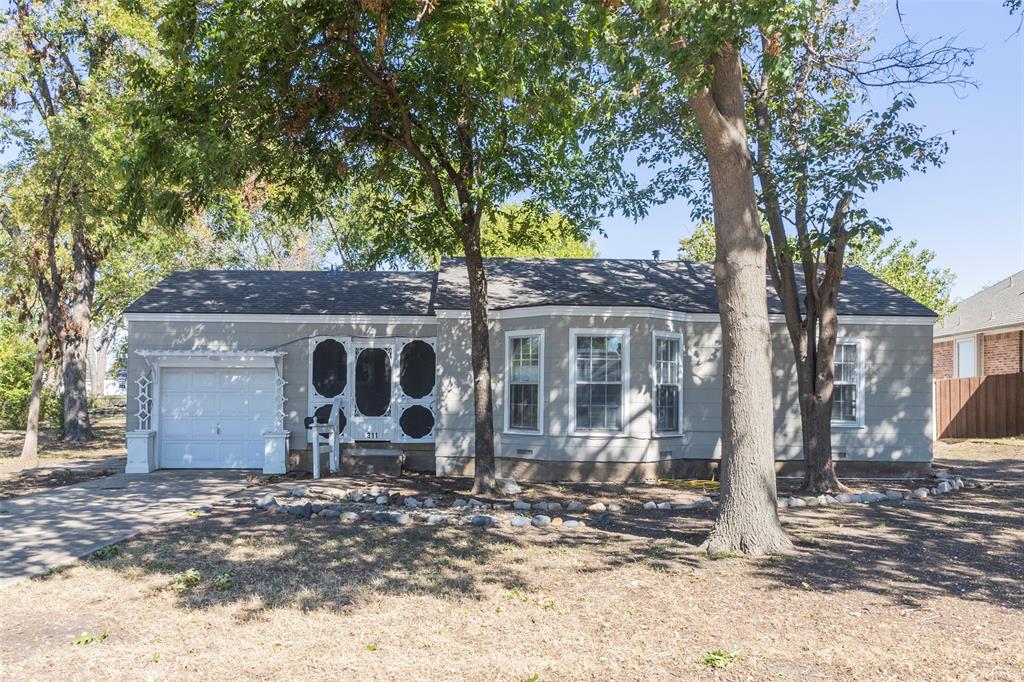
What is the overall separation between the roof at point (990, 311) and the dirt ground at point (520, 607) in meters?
19.1

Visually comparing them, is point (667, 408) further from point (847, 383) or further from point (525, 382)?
point (847, 383)

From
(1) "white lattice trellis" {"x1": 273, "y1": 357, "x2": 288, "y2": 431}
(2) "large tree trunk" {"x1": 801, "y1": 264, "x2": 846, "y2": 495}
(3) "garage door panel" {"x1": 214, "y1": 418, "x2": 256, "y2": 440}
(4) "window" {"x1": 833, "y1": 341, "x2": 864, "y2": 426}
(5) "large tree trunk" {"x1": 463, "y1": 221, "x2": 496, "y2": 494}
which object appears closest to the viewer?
(5) "large tree trunk" {"x1": 463, "y1": 221, "x2": 496, "y2": 494}

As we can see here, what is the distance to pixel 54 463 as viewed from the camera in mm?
15578

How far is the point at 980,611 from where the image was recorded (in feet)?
18.3

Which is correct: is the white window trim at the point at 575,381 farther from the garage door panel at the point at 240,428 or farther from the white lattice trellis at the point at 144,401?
the white lattice trellis at the point at 144,401

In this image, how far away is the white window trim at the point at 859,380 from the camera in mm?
14289

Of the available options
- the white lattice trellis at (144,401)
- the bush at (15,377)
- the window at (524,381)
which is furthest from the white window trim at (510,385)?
the bush at (15,377)

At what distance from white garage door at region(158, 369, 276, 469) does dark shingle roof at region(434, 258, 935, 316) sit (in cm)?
396

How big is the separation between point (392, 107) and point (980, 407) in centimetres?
1925

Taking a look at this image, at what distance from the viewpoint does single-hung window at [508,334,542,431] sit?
44.2ft

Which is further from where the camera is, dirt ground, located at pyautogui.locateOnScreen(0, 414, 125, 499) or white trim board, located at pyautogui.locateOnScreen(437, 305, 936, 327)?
white trim board, located at pyautogui.locateOnScreen(437, 305, 936, 327)

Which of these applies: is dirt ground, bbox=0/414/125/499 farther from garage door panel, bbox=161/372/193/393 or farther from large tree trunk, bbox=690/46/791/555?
large tree trunk, bbox=690/46/791/555

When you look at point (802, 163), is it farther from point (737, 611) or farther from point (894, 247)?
point (894, 247)

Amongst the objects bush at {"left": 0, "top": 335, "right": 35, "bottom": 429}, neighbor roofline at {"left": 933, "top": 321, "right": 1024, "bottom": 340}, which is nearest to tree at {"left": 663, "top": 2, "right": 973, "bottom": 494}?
neighbor roofline at {"left": 933, "top": 321, "right": 1024, "bottom": 340}
